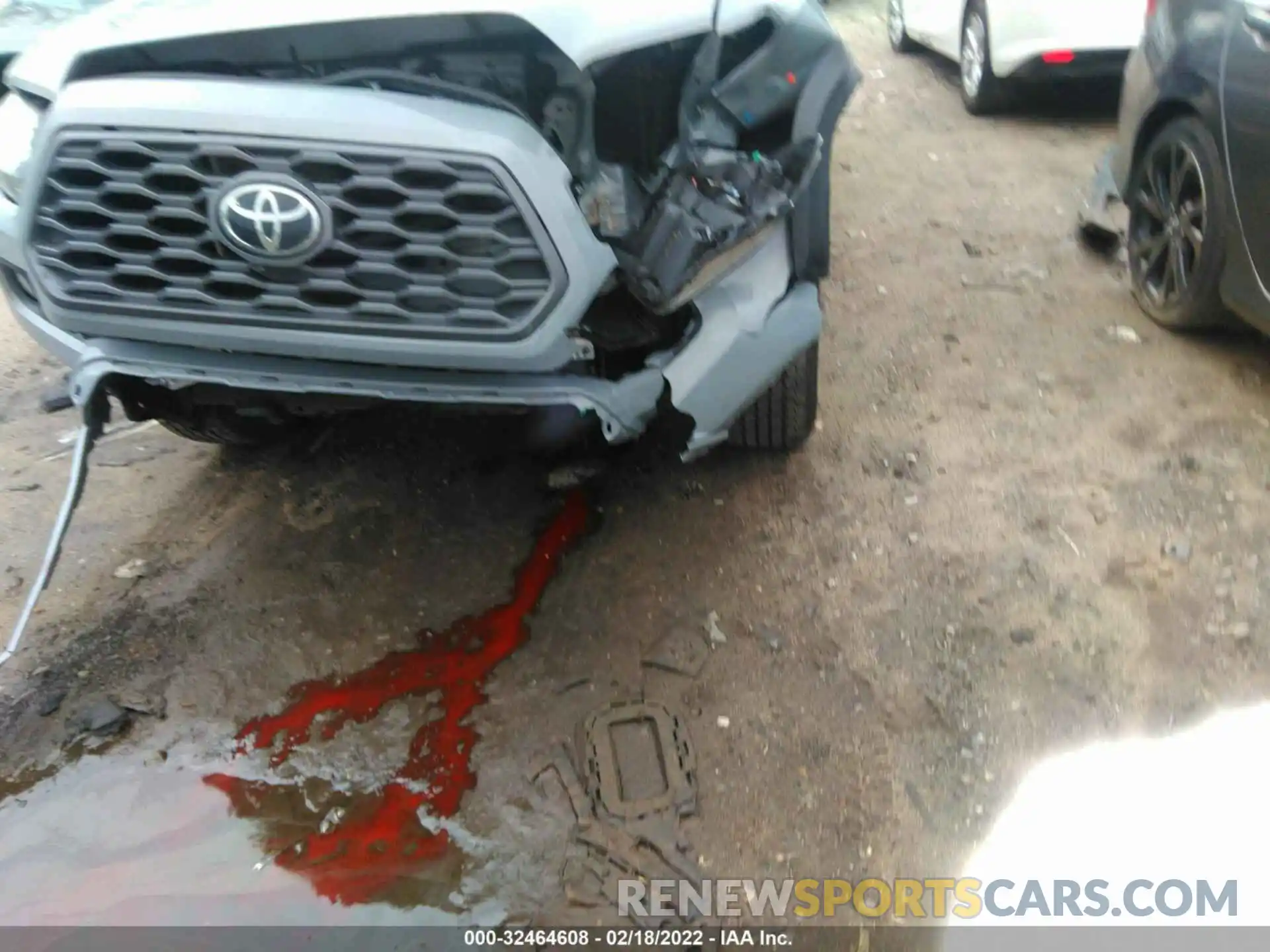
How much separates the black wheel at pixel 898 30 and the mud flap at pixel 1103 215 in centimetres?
363

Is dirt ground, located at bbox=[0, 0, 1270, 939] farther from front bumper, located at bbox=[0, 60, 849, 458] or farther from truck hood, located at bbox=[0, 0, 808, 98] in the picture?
truck hood, located at bbox=[0, 0, 808, 98]

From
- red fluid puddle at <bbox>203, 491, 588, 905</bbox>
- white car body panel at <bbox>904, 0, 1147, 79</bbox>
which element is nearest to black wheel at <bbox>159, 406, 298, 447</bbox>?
red fluid puddle at <bbox>203, 491, 588, 905</bbox>

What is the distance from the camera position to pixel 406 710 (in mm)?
2330

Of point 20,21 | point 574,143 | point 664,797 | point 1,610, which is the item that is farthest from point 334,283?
point 20,21

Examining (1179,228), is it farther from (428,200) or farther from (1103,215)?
(428,200)

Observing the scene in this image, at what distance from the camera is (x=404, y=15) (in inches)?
73.7

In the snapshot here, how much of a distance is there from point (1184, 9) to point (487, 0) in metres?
2.69

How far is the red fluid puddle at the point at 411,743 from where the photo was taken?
2.01m

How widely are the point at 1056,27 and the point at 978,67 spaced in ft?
2.00

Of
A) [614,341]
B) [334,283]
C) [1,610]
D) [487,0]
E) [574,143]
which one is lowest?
[1,610]

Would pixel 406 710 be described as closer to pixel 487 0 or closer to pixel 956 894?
pixel 956 894

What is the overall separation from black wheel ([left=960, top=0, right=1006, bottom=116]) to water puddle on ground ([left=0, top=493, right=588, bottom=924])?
5.10 metres

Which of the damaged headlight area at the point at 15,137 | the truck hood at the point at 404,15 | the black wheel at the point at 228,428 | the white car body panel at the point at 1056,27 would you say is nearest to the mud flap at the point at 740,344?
the truck hood at the point at 404,15

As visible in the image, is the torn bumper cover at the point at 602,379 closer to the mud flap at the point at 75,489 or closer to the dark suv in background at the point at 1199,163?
the mud flap at the point at 75,489
